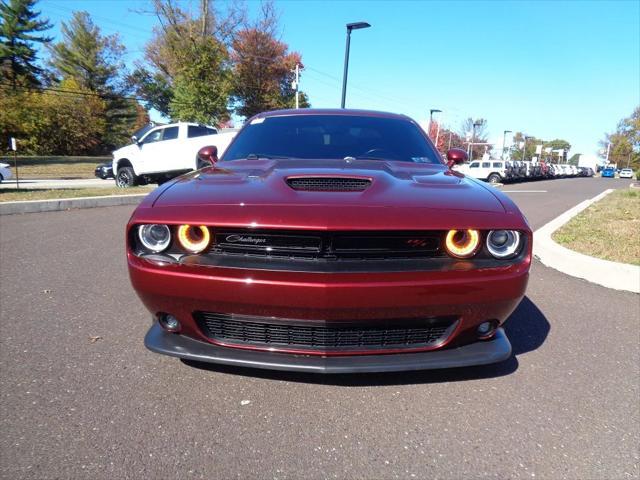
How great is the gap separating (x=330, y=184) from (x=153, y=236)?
0.88 m

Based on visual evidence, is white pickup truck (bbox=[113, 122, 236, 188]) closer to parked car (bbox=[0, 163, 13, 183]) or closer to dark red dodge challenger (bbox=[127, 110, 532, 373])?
parked car (bbox=[0, 163, 13, 183])

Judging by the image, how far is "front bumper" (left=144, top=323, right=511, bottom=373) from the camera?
177 cm

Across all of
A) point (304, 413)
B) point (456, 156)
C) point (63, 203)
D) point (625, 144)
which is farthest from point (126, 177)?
point (625, 144)

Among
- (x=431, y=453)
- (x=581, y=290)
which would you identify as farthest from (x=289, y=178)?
(x=581, y=290)

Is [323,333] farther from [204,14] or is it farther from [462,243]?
[204,14]

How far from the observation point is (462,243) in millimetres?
1874

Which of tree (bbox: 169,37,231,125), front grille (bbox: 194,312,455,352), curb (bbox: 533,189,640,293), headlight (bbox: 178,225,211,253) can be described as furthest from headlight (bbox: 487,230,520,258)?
tree (bbox: 169,37,231,125)

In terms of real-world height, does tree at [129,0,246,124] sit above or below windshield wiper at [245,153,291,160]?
above

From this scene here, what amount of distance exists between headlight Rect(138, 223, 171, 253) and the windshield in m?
1.17

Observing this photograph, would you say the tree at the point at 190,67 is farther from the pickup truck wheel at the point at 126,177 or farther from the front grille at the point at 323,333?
the front grille at the point at 323,333

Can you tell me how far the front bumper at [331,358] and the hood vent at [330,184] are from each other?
779 millimetres

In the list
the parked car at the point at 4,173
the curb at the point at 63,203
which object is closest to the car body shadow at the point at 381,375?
the curb at the point at 63,203

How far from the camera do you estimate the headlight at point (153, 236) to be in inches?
73.9

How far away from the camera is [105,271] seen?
4113 mm
